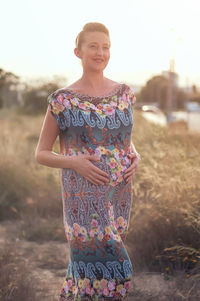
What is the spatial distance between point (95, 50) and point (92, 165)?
0.67 m

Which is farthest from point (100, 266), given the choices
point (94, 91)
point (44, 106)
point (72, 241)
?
point (44, 106)

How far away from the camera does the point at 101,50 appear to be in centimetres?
277

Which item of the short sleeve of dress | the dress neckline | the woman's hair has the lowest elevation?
the short sleeve of dress

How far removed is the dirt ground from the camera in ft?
12.3

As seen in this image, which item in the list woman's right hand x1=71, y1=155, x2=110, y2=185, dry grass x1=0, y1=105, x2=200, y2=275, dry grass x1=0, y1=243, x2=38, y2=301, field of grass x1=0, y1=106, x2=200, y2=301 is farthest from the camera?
dry grass x1=0, y1=105, x2=200, y2=275

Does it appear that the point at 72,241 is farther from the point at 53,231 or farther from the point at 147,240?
the point at 53,231

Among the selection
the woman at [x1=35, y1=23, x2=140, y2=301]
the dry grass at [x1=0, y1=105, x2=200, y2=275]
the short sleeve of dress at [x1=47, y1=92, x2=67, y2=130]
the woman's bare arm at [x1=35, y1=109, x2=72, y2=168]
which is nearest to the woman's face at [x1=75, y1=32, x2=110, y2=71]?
the woman at [x1=35, y1=23, x2=140, y2=301]

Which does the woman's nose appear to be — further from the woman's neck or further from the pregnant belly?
the pregnant belly

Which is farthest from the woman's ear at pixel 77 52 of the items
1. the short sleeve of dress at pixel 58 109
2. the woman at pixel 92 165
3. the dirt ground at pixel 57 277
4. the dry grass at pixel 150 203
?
the dirt ground at pixel 57 277

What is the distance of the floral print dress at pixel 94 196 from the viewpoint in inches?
107

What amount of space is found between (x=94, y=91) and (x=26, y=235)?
11.1 feet

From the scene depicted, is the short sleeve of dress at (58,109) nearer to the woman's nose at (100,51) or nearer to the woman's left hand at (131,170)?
the woman's nose at (100,51)

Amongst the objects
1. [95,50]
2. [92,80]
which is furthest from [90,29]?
[92,80]

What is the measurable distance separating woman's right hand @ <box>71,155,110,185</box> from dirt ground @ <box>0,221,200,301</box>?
107 cm
